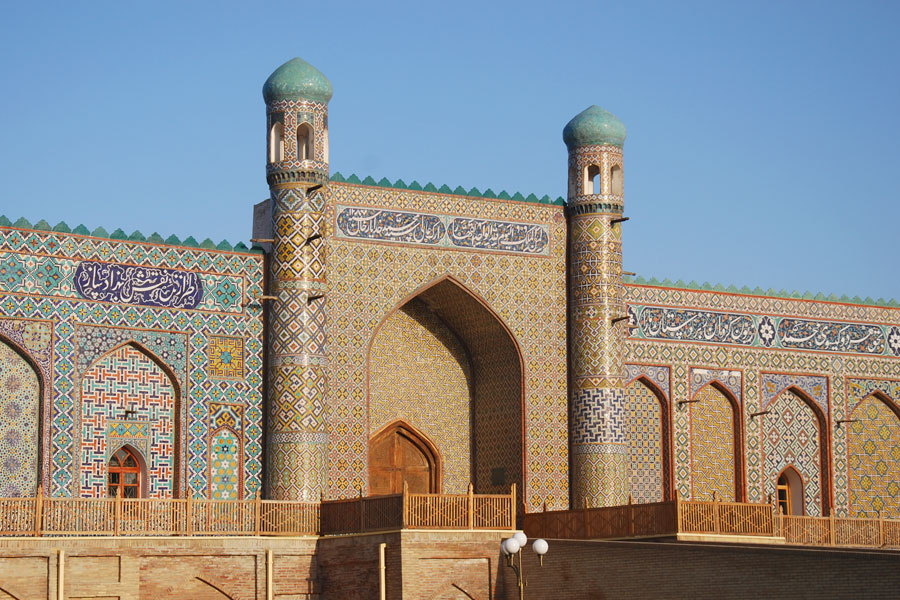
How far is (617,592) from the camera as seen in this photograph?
613 inches

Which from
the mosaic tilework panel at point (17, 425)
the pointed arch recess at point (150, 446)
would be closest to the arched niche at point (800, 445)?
the pointed arch recess at point (150, 446)

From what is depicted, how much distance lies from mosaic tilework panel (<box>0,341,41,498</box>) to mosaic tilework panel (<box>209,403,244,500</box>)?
1.95 metres

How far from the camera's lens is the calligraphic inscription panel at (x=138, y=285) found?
1778cm

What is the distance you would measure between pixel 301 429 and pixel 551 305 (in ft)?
13.2

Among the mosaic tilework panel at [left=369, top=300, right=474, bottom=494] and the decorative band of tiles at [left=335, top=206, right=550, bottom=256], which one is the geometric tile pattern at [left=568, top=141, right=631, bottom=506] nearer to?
the decorative band of tiles at [left=335, top=206, right=550, bottom=256]

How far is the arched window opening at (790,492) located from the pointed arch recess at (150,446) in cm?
849

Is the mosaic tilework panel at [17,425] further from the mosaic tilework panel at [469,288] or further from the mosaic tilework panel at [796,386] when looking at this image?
the mosaic tilework panel at [796,386]

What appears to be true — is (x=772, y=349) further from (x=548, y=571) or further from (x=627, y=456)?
(x=548, y=571)

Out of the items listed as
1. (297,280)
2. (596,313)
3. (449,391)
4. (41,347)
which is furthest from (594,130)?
(41,347)

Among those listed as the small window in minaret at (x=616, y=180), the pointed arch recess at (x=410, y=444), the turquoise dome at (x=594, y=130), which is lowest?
the pointed arch recess at (x=410, y=444)

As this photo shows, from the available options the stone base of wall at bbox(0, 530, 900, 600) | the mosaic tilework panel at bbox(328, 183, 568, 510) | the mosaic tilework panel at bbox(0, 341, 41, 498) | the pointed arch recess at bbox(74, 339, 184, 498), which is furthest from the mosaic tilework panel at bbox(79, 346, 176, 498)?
the mosaic tilework panel at bbox(328, 183, 568, 510)

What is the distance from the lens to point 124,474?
58.6 feet

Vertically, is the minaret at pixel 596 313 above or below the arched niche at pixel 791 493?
above

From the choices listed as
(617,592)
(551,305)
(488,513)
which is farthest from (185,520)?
(551,305)
